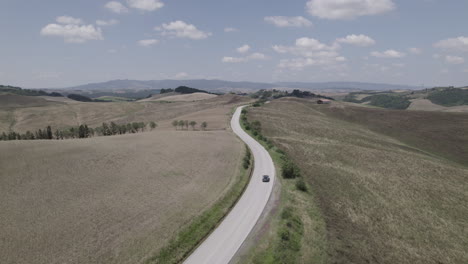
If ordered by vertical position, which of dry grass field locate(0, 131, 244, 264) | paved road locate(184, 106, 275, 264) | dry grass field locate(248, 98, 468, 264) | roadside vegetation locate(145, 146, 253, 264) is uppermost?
dry grass field locate(0, 131, 244, 264)

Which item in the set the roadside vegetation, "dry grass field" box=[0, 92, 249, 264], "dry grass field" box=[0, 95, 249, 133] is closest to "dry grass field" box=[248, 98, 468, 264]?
the roadside vegetation

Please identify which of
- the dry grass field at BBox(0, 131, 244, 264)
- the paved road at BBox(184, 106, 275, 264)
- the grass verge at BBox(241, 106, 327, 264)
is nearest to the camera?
the dry grass field at BBox(0, 131, 244, 264)

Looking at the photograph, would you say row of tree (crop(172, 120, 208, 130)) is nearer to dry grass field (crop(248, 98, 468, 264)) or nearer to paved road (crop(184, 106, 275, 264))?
dry grass field (crop(248, 98, 468, 264))

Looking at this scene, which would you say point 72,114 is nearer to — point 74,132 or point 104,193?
point 74,132

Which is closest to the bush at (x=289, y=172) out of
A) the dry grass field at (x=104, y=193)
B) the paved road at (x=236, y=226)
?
the paved road at (x=236, y=226)

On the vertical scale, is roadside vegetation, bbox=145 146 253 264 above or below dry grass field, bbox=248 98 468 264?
above

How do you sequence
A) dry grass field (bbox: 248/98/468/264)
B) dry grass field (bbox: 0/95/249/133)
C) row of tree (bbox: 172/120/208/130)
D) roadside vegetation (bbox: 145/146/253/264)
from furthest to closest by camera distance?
dry grass field (bbox: 0/95/249/133) → row of tree (bbox: 172/120/208/130) → dry grass field (bbox: 248/98/468/264) → roadside vegetation (bbox: 145/146/253/264)

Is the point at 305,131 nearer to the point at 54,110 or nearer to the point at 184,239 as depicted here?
the point at 184,239
